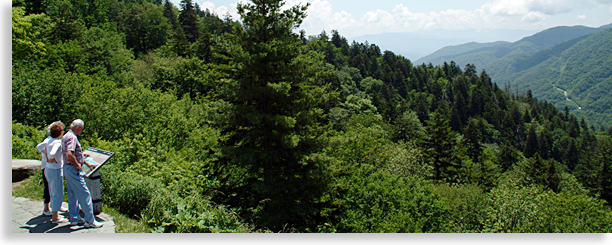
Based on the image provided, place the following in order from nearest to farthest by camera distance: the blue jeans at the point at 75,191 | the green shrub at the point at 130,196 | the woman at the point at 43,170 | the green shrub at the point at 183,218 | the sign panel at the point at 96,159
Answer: the woman at the point at 43,170 < the blue jeans at the point at 75,191 < the sign panel at the point at 96,159 < the green shrub at the point at 183,218 < the green shrub at the point at 130,196

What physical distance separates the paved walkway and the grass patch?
233 millimetres

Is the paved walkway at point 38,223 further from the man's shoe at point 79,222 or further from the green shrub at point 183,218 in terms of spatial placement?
the green shrub at point 183,218

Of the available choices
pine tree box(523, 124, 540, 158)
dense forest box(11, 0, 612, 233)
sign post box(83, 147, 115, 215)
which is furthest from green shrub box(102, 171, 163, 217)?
pine tree box(523, 124, 540, 158)

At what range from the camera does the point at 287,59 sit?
15.6 m

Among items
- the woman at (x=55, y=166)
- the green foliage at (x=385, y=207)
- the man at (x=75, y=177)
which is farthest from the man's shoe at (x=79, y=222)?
the green foliage at (x=385, y=207)

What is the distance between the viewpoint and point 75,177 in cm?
638

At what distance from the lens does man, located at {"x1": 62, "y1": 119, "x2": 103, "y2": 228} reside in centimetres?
623

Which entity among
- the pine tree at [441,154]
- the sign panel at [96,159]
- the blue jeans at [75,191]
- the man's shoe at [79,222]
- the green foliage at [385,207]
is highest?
the sign panel at [96,159]

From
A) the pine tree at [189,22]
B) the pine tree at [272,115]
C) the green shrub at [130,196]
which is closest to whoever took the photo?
the green shrub at [130,196]

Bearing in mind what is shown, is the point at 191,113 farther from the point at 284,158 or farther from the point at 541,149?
the point at 541,149

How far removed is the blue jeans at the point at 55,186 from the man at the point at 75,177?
0.14 meters

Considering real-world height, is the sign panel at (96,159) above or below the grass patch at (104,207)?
above

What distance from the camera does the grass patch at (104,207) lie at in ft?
22.9

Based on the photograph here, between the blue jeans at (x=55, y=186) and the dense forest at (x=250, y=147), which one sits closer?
the blue jeans at (x=55, y=186)
